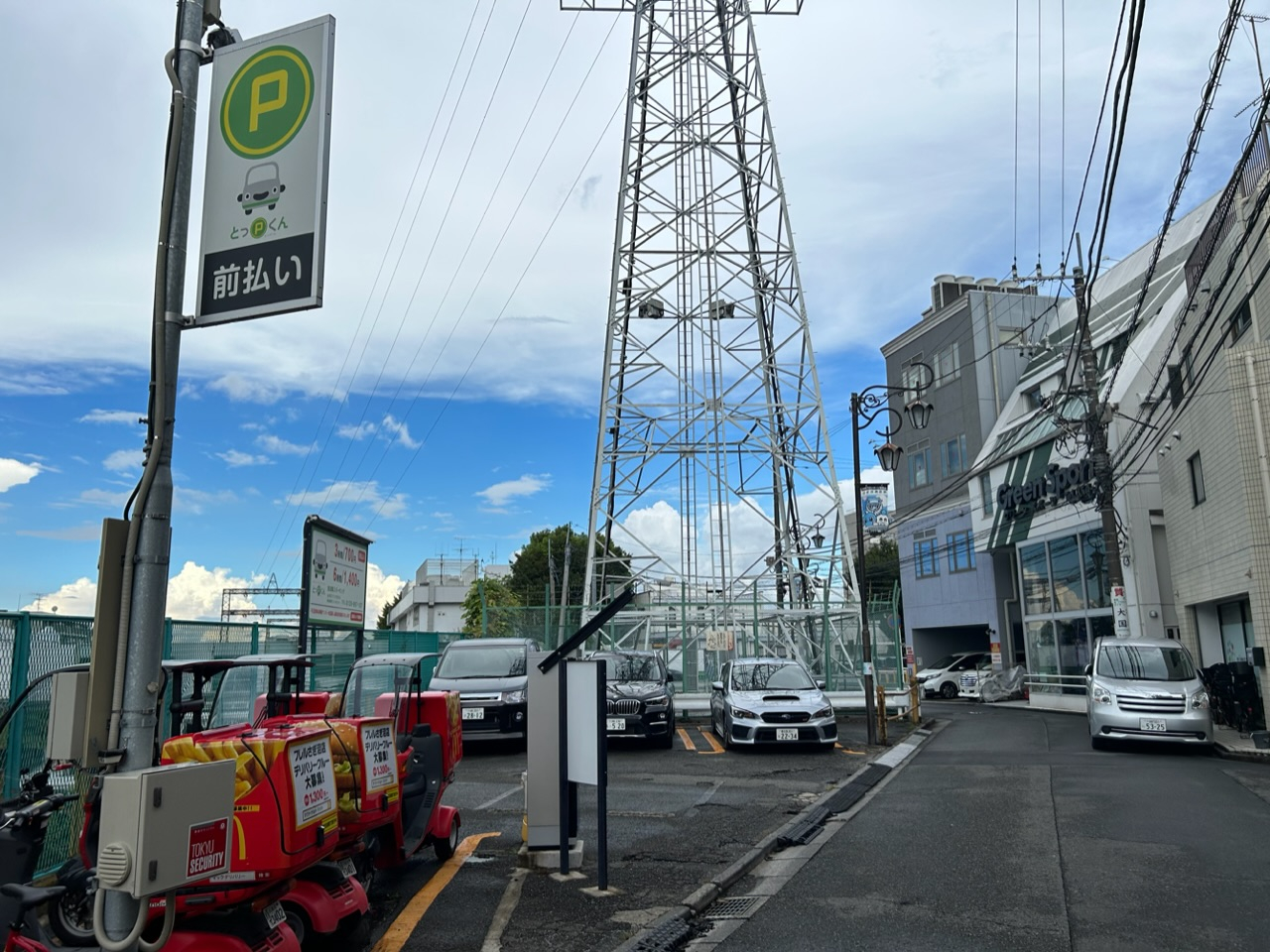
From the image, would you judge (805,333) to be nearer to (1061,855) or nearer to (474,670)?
(474,670)

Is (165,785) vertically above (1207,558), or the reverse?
(1207,558)

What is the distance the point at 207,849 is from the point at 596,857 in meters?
4.71

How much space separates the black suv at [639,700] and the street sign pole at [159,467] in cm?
1200

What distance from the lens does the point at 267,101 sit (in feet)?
15.0

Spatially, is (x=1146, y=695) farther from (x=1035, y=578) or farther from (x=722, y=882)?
(x=1035, y=578)

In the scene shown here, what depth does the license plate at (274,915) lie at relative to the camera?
474cm

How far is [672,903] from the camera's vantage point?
6676mm

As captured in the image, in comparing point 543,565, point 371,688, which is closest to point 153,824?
point 371,688

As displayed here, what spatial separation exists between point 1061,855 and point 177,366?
25.6ft

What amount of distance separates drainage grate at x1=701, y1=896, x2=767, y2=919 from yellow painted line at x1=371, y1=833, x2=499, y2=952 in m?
1.89

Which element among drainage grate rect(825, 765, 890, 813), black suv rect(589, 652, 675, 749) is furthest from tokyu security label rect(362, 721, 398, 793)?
black suv rect(589, 652, 675, 749)

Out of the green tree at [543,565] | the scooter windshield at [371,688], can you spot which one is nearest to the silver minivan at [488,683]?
the scooter windshield at [371,688]

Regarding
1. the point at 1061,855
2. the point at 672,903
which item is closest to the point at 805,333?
the point at 1061,855

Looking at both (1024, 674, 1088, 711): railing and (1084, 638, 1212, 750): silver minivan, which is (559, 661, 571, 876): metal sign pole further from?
(1024, 674, 1088, 711): railing
